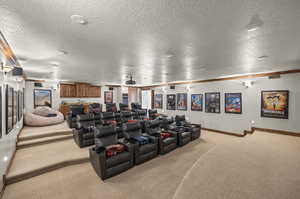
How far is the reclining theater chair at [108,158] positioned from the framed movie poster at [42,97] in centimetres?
641

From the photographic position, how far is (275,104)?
4.92 m

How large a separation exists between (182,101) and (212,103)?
6.41 ft

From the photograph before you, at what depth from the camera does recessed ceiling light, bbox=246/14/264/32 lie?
62.0 inches

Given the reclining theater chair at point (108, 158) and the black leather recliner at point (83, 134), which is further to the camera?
the black leather recliner at point (83, 134)

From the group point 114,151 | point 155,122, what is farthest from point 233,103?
point 114,151

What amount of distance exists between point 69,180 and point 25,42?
299cm

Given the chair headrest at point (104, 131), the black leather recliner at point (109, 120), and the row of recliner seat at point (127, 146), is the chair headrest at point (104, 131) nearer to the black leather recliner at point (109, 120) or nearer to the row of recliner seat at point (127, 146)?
the row of recliner seat at point (127, 146)

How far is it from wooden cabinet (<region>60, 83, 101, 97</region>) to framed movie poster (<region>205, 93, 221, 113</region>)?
25.5 feet

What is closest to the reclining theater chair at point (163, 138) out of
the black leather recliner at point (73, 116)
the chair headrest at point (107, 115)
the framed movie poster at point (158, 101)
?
the chair headrest at point (107, 115)

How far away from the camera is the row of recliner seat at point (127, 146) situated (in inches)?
110

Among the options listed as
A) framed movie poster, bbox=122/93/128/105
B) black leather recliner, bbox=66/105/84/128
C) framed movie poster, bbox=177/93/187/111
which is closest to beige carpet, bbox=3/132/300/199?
black leather recliner, bbox=66/105/84/128

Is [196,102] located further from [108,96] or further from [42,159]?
[42,159]

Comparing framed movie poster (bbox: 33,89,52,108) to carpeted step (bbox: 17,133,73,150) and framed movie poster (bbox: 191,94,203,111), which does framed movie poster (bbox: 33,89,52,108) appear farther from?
framed movie poster (bbox: 191,94,203,111)

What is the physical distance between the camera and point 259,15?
4.99ft
